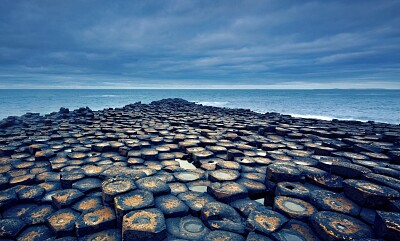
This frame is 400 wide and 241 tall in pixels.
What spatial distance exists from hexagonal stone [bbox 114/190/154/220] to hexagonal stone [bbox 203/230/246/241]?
78 centimetres

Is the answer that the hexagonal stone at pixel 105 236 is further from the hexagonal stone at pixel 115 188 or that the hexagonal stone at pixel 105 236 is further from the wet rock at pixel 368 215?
the wet rock at pixel 368 215

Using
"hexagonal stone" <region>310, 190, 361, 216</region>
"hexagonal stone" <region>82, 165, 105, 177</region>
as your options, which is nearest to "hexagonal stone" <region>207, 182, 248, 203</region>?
"hexagonal stone" <region>310, 190, 361, 216</region>

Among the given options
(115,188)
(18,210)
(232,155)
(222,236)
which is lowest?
(18,210)

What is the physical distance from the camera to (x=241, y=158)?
15.8 feet

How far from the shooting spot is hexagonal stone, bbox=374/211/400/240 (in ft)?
6.52

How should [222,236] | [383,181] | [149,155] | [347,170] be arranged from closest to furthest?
[222,236]
[383,181]
[347,170]
[149,155]

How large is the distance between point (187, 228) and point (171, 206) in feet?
1.29

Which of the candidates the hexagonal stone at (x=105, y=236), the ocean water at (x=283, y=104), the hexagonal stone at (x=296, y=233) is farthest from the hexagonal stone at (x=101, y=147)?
the ocean water at (x=283, y=104)

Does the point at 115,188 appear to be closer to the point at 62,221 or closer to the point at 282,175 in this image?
the point at 62,221

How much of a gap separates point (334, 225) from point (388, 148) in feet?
15.0

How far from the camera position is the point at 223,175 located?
374cm

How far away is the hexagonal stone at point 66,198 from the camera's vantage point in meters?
2.85

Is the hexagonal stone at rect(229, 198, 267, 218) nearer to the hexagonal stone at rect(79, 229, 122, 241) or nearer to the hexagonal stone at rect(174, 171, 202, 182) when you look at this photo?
the hexagonal stone at rect(174, 171, 202, 182)

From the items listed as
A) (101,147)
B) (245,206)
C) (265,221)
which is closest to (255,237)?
(265,221)
